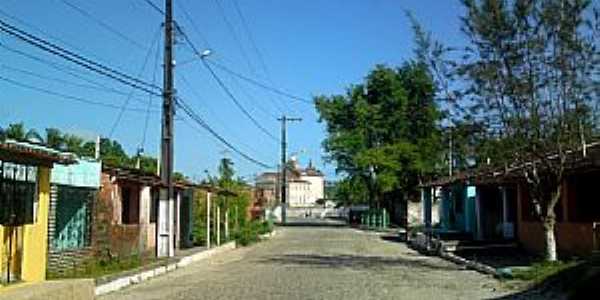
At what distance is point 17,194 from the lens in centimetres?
1562

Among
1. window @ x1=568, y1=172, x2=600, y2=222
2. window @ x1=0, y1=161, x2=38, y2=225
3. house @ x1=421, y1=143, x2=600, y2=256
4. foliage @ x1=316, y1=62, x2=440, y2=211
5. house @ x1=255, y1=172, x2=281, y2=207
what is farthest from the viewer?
house @ x1=255, y1=172, x2=281, y2=207

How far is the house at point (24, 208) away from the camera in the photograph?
596 inches

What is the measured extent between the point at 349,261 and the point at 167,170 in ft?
22.9

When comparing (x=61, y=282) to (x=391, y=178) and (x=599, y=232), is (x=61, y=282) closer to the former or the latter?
(x=599, y=232)

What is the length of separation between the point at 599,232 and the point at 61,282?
14.7 meters

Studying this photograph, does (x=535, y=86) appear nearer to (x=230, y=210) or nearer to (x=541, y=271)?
(x=541, y=271)

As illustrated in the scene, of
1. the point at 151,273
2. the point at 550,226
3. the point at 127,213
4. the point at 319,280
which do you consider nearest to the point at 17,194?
the point at 319,280

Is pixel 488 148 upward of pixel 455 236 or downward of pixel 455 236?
upward

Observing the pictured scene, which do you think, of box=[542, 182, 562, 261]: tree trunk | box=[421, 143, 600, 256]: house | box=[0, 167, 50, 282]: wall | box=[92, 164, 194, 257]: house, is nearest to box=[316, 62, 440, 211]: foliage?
box=[421, 143, 600, 256]: house

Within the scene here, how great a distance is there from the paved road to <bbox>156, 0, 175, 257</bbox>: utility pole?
141 cm

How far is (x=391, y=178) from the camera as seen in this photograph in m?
68.8

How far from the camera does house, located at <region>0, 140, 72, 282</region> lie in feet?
49.6

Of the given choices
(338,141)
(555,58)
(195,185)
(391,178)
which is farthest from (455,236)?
(338,141)

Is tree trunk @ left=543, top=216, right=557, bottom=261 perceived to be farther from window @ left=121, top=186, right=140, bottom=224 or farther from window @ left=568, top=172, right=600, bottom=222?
window @ left=121, top=186, right=140, bottom=224
